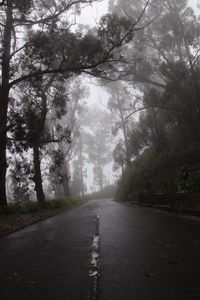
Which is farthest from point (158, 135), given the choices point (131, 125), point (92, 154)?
point (92, 154)

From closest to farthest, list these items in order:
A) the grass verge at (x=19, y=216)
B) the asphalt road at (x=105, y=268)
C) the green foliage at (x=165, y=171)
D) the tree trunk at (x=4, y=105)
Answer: the asphalt road at (x=105, y=268) < the grass verge at (x=19, y=216) < the tree trunk at (x=4, y=105) < the green foliage at (x=165, y=171)

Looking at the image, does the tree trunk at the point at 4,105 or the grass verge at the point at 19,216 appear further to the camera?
the tree trunk at the point at 4,105

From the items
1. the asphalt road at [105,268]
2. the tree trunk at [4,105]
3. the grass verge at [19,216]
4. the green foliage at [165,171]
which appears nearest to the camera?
the asphalt road at [105,268]

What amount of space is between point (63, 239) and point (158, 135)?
23.7 m

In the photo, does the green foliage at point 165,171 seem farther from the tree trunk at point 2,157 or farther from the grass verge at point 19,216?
the tree trunk at point 2,157

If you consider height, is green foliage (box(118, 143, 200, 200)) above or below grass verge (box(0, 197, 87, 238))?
above

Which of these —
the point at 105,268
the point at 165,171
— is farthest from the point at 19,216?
the point at 165,171

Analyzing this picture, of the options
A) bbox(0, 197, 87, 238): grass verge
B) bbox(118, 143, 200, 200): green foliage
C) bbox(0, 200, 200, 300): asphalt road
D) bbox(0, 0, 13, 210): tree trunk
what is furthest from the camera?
bbox(118, 143, 200, 200): green foliage

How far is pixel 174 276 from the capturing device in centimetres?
371

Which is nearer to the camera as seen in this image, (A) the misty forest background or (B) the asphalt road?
(B) the asphalt road

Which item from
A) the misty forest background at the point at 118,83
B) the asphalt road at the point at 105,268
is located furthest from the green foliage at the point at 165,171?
the asphalt road at the point at 105,268

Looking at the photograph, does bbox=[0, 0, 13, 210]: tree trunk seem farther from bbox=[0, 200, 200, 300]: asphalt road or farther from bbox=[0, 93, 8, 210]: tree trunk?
bbox=[0, 200, 200, 300]: asphalt road

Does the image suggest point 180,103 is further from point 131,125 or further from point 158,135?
point 131,125

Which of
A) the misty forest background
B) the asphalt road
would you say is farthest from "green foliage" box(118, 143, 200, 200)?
the asphalt road
